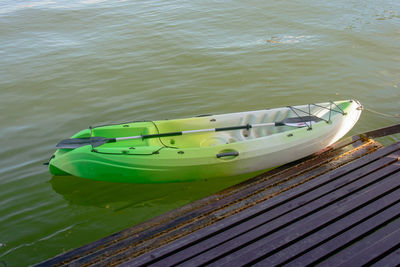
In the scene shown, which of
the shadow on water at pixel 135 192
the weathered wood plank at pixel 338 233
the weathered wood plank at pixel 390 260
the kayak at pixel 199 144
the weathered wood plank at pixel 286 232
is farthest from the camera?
the shadow on water at pixel 135 192

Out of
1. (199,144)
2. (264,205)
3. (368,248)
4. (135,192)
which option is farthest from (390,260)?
(135,192)

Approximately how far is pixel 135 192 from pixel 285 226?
280 centimetres

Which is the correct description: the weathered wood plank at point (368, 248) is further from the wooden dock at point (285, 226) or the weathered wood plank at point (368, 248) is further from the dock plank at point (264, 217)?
the dock plank at point (264, 217)

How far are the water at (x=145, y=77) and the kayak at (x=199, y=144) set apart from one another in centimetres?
41

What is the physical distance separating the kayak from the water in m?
0.41

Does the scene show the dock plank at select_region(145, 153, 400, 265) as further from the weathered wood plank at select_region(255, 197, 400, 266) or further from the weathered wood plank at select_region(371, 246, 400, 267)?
the weathered wood plank at select_region(371, 246, 400, 267)

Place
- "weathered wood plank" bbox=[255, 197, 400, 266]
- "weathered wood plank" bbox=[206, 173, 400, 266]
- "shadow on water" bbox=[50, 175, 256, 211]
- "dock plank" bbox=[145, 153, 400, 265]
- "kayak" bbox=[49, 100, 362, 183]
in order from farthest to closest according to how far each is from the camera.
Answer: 1. "shadow on water" bbox=[50, 175, 256, 211]
2. "kayak" bbox=[49, 100, 362, 183]
3. "dock plank" bbox=[145, 153, 400, 265]
4. "weathered wood plank" bbox=[206, 173, 400, 266]
5. "weathered wood plank" bbox=[255, 197, 400, 266]

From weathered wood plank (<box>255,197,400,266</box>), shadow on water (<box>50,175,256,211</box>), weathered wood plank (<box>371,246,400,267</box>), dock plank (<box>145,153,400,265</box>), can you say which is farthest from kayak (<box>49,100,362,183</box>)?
weathered wood plank (<box>371,246,400,267</box>)

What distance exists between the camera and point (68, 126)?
27.3 feet

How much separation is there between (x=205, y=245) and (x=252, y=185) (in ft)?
5.47

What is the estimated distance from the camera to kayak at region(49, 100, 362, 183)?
232 inches

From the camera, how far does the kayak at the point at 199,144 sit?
5.89 m

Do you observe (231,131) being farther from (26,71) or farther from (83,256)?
(26,71)

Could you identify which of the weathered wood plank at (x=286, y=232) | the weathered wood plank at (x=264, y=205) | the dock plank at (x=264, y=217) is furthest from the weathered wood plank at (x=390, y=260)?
the weathered wood plank at (x=264, y=205)
